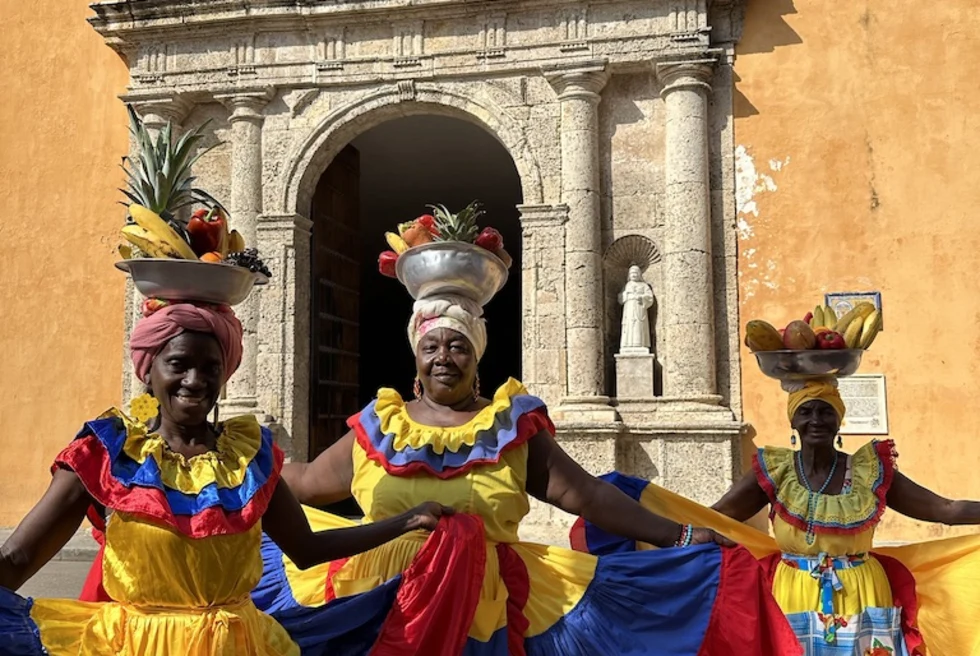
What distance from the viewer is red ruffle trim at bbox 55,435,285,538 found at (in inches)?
80.4

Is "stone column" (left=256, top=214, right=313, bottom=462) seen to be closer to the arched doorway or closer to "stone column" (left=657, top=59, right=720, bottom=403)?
the arched doorway

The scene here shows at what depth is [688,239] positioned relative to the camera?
8.24 metres

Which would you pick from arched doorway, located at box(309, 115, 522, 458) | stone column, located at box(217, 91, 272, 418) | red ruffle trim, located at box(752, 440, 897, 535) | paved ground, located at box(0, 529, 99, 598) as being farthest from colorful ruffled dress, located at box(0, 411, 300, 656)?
arched doorway, located at box(309, 115, 522, 458)

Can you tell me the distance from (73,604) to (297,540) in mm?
529

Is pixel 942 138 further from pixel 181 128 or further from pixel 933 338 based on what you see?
pixel 181 128

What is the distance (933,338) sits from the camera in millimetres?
7887

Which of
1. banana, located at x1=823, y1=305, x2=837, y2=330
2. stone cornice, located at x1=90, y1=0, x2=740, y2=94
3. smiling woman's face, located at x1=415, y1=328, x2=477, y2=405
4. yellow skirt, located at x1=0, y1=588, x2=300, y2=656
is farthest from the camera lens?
stone cornice, located at x1=90, y1=0, x2=740, y2=94

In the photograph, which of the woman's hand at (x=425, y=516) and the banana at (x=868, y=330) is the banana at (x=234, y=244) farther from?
the banana at (x=868, y=330)

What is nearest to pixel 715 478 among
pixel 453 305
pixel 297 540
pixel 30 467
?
pixel 453 305

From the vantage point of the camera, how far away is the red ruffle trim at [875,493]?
3.52m

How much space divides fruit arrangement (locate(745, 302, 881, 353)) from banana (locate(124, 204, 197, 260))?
7.52ft

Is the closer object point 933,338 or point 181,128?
point 933,338

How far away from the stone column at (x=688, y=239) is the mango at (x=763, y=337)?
434 centimetres

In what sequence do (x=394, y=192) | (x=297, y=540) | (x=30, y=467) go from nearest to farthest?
(x=297, y=540) → (x=30, y=467) → (x=394, y=192)
